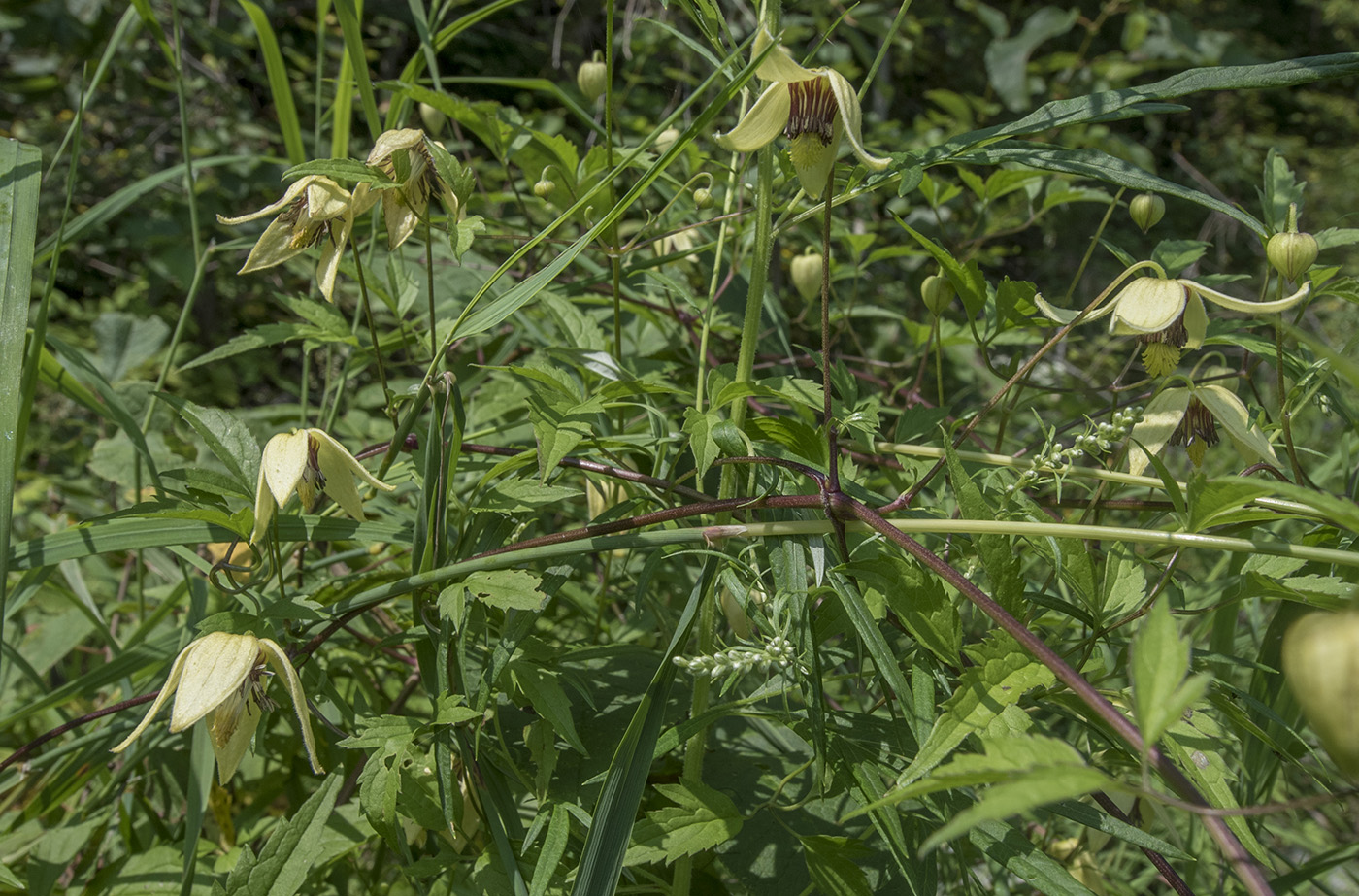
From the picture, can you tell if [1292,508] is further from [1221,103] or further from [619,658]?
[1221,103]

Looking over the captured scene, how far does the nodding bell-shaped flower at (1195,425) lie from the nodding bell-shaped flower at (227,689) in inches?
26.4

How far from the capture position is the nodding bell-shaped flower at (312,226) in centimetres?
72

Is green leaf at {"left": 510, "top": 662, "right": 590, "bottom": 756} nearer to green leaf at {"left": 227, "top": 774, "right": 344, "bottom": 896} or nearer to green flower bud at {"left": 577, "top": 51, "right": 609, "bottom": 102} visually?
green leaf at {"left": 227, "top": 774, "right": 344, "bottom": 896}

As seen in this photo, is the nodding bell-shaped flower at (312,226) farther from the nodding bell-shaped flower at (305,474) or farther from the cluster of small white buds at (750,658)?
the cluster of small white buds at (750,658)

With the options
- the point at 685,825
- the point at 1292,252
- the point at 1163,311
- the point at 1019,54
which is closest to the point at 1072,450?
the point at 1163,311

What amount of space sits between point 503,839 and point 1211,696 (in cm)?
54

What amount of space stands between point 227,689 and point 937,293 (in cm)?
73

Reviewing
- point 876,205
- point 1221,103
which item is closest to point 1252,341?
point 876,205

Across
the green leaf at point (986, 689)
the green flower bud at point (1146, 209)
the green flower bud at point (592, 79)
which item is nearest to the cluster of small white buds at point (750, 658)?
the green leaf at point (986, 689)

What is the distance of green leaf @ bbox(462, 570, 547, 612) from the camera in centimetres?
61

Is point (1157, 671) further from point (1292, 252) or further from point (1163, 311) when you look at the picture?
point (1292, 252)

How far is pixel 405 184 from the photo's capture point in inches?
28.5

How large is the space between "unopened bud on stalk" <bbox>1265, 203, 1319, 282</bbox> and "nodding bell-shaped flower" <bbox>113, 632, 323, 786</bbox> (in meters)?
0.83

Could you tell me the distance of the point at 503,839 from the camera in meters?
0.67
